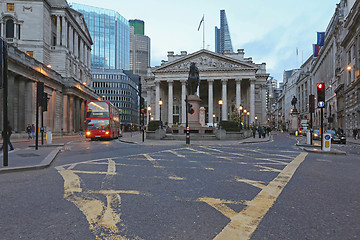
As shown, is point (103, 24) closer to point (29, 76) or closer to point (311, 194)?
point (29, 76)

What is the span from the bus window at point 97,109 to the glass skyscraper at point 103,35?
420 feet

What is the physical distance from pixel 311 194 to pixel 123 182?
4099 mm

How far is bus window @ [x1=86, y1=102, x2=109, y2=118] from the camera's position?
28.4m

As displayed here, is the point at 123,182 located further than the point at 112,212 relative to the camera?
Yes

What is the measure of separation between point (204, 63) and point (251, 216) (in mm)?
69100

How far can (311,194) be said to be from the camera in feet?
16.5

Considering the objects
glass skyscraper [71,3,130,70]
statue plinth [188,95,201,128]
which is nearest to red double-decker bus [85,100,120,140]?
statue plinth [188,95,201,128]

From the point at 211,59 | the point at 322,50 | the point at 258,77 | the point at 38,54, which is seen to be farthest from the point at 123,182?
the point at 322,50

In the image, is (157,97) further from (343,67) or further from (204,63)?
(343,67)

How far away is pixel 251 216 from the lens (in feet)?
12.2

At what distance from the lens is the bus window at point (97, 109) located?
28359 millimetres

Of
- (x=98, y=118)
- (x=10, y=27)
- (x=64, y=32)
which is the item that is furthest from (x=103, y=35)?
(x=98, y=118)

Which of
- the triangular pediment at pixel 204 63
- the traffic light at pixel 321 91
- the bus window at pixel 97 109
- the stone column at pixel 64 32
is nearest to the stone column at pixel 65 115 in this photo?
the stone column at pixel 64 32

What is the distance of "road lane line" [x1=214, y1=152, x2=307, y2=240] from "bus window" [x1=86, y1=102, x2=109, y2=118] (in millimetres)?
25080
